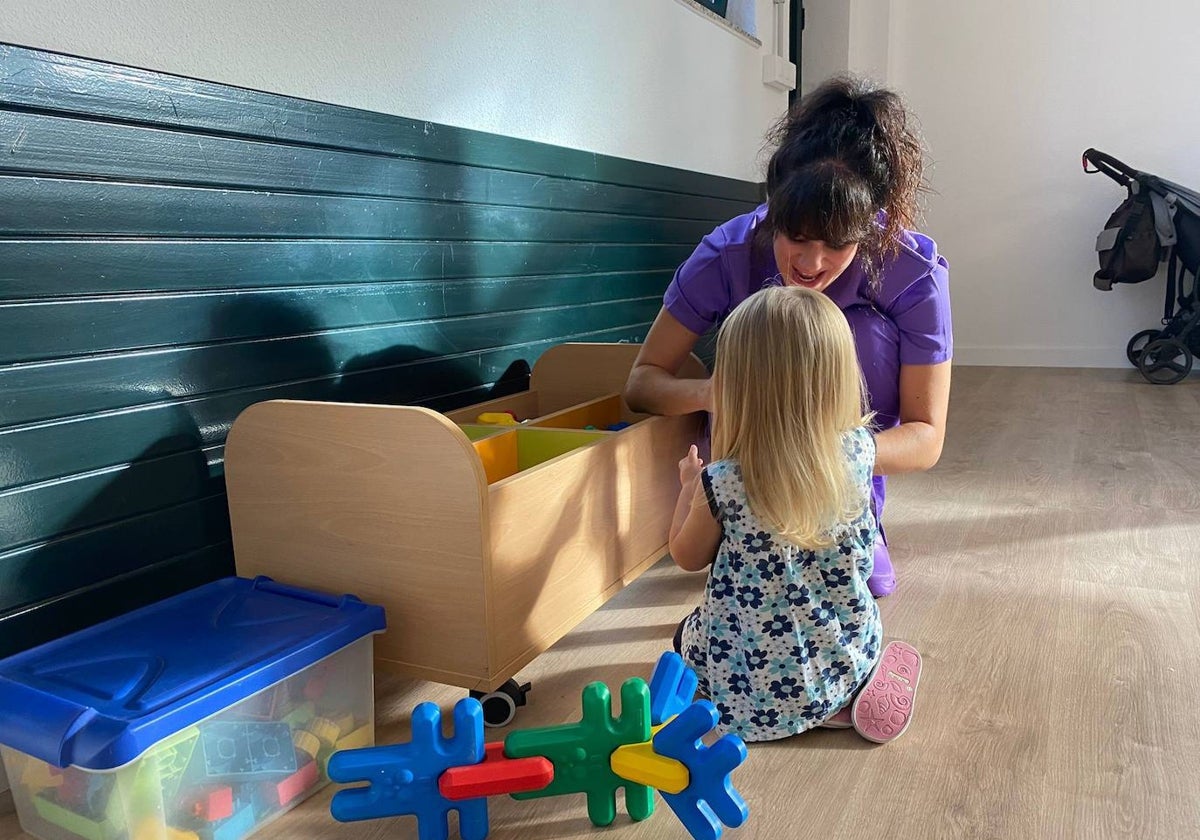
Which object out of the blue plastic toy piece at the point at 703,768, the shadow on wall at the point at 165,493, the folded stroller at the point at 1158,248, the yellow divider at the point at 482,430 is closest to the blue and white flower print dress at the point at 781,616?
the blue plastic toy piece at the point at 703,768

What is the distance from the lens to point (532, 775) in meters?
0.96

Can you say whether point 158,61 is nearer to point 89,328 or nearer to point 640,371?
point 89,328

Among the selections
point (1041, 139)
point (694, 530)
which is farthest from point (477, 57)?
point (1041, 139)

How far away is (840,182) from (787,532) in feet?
1.65

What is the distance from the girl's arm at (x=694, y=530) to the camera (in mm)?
1146

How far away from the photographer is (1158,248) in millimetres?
3777

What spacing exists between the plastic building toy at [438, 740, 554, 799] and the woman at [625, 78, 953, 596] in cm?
70

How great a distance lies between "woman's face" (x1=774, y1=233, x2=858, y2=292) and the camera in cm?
134

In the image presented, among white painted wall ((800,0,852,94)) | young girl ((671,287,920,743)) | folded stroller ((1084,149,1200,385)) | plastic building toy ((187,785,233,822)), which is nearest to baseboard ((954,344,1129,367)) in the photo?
folded stroller ((1084,149,1200,385))

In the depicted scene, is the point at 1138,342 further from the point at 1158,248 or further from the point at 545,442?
the point at 545,442

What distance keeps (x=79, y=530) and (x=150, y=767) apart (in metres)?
0.40

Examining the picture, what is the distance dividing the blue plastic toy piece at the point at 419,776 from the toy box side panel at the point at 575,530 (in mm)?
185

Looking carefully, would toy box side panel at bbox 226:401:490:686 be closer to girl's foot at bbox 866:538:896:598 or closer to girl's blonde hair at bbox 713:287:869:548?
girl's blonde hair at bbox 713:287:869:548

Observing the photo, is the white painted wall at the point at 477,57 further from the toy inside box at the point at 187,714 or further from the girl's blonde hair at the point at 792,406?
the girl's blonde hair at the point at 792,406
